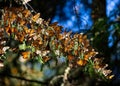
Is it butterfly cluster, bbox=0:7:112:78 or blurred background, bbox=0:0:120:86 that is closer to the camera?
butterfly cluster, bbox=0:7:112:78

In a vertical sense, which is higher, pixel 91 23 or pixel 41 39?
pixel 91 23

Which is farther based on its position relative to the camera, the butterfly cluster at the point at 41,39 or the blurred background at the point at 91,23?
the blurred background at the point at 91,23

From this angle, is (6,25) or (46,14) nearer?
(6,25)

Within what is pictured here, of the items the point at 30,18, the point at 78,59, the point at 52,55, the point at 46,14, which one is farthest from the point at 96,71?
the point at 46,14

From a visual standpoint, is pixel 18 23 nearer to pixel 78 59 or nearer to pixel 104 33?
pixel 78 59

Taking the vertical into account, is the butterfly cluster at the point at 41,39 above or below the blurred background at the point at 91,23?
below

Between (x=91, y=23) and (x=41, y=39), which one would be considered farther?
(x=91, y=23)

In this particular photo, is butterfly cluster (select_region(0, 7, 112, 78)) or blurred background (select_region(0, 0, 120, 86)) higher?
blurred background (select_region(0, 0, 120, 86))

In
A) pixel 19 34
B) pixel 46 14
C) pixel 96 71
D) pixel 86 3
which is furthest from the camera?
pixel 46 14
